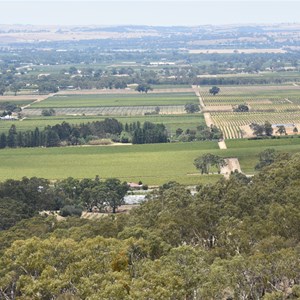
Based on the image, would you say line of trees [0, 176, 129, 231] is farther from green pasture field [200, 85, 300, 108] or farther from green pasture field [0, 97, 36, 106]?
green pasture field [0, 97, 36, 106]

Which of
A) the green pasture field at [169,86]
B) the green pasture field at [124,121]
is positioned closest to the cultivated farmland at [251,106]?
the green pasture field at [124,121]

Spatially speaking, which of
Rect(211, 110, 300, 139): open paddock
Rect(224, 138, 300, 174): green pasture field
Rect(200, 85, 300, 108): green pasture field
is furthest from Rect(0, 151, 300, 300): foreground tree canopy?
Rect(200, 85, 300, 108): green pasture field

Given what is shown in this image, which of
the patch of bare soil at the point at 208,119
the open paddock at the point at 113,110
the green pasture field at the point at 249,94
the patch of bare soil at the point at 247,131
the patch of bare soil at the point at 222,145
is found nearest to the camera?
the patch of bare soil at the point at 222,145

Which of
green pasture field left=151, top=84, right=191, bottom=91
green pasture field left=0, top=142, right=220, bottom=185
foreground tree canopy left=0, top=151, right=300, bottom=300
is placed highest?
foreground tree canopy left=0, top=151, right=300, bottom=300

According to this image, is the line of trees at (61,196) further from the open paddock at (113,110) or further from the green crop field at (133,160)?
the open paddock at (113,110)

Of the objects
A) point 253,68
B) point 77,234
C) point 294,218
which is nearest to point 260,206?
point 294,218

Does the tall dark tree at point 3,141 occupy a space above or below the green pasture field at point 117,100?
above

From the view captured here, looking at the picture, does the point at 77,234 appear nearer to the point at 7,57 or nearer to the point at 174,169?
the point at 174,169
